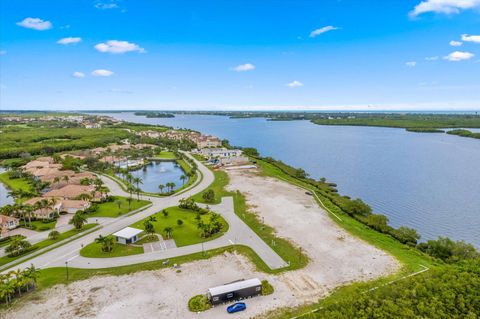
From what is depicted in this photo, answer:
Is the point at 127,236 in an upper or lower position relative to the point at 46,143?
lower

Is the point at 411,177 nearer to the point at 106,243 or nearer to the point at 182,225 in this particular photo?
the point at 182,225

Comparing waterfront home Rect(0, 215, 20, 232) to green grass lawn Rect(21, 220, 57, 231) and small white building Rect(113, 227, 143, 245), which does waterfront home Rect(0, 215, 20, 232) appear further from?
small white building Rect(113, 227, 143, 245)

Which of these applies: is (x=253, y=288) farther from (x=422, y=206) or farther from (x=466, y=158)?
(x=466, y=158)

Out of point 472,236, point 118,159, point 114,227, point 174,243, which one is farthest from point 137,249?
point 118,159

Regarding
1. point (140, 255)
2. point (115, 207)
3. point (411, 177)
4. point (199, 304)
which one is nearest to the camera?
point (199, 304)

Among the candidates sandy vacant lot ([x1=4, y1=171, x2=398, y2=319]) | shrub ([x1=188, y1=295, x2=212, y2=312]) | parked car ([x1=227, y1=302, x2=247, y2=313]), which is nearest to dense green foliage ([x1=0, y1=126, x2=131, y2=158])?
sandy vacant lot ([x1=4, y1=171, x2=398, y2=319])

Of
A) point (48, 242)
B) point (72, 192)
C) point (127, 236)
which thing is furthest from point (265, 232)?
point (72, 192)

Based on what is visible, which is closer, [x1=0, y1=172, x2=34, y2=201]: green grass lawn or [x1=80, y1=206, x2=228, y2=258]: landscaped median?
[x1=80, y1=206, x2=228, y2=258]: landscaped median
